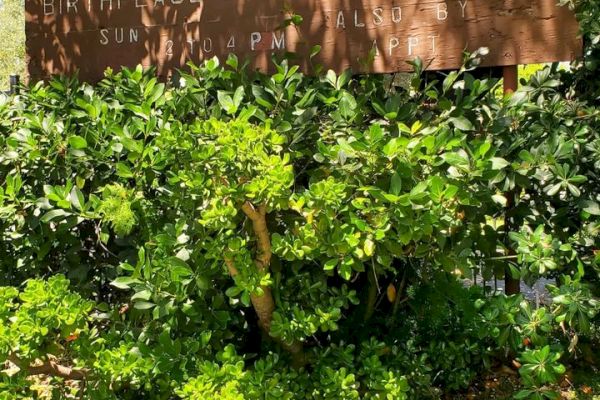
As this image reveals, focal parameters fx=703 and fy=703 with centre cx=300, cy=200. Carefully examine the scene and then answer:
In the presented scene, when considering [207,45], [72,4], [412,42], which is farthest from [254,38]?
[72,4]

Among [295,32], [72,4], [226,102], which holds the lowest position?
[226,102]

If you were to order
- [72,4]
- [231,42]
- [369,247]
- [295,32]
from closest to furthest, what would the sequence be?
[369,247], [295,32], [231,42], [72,4]

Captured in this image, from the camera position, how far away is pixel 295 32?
3611 millimetres

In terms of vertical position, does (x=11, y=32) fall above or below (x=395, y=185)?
above

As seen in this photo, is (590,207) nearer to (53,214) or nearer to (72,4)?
(53,214)

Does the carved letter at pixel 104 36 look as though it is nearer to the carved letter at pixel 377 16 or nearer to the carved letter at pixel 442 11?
the carved letter at pixel 377 16

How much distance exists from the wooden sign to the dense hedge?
0.18 m

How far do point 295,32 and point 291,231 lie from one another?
1.39 m

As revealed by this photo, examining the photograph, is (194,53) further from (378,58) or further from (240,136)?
(240,136)

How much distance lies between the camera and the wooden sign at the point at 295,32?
128 inches

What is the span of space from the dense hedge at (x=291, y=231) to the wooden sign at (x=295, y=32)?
6.9 inches

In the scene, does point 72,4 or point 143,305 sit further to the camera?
point 72,4

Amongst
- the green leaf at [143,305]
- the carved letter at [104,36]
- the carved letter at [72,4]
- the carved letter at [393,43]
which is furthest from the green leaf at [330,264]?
the carved letter at [72,4]

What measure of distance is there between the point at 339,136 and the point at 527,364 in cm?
114
